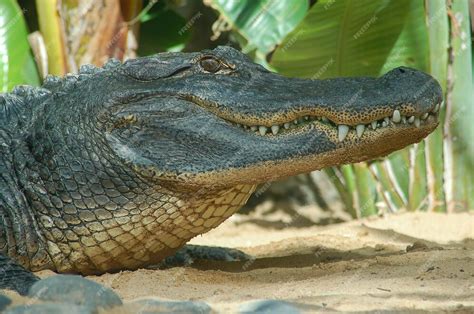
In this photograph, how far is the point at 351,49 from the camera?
18.0ft

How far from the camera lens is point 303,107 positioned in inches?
138

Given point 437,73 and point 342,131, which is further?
point 437,73

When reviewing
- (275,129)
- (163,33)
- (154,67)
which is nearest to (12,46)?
(163,33)

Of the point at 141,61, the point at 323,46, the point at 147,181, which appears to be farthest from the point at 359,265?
the point at 323,46

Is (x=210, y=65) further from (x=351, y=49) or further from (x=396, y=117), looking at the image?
(x=351, y=49)

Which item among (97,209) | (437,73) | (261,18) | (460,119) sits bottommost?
(460,119)

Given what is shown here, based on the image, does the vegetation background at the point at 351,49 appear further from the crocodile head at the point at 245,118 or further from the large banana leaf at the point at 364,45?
the crocodile head at the point at 245,118

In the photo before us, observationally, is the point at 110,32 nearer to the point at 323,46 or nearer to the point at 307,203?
the point at 323,46

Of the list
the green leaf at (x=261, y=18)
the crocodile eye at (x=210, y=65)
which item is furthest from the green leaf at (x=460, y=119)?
the crocodile eye at (x=210, y=65)

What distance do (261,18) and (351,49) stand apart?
72 centimetres

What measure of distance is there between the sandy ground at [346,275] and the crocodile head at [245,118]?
479mm

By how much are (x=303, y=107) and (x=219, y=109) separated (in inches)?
15.4

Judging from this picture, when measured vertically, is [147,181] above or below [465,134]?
above

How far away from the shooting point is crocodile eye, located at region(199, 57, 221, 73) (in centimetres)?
382
